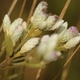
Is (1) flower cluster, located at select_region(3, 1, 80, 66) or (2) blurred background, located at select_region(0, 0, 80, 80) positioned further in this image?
(2) blurred background, located at select_region(0, 0, 80, 80)

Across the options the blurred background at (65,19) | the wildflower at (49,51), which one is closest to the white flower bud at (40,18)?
the wildflower at (49,51)

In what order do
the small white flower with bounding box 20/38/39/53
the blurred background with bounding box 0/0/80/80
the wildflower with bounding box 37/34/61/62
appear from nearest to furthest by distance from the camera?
the wildflower with bounding box 37/34/61/62 → the small white flower with bounding box 20/38/39/53 → the blurred background with bounding box 0/0/80/80

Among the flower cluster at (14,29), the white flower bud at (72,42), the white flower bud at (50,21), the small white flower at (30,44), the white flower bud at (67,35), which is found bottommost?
the white flower bud at (72,42)

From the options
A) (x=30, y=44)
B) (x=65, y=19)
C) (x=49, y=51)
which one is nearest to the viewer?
(x=49, y=51)

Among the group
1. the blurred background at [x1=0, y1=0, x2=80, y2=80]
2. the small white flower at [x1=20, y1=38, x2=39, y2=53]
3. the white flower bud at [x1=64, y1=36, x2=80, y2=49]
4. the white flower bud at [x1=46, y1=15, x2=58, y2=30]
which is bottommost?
the blurred background at [x1=0, y1=0, x2=80, y2=80]

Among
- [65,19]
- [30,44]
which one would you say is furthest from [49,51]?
[65,19]

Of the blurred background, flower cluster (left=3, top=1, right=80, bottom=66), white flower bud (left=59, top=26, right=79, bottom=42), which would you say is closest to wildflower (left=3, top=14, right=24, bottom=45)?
flower cluster (left=3, top=1, right=80, bottom=66)

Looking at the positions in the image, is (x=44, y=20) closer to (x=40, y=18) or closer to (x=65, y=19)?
(x=40, y=18)

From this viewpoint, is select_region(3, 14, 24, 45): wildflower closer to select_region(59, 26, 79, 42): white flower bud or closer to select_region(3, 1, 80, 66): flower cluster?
select_region(3, 1, 80, 66): flower cluster

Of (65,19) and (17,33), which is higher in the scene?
(17,33)

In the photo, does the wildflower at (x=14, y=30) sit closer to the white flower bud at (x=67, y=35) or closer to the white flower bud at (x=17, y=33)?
the white flower bud at (x=17, y=33)

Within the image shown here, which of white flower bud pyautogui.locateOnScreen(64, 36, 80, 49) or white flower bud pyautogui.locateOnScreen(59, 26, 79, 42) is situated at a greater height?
white flower bud pyautogui.locateOnScreen(59, 26, 79, 42)
